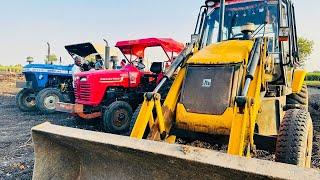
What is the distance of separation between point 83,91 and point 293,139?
5362mm

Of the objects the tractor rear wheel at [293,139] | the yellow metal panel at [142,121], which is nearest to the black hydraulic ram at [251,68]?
the tractor rear wheel at [293,139]

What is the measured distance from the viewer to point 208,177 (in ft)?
7.22

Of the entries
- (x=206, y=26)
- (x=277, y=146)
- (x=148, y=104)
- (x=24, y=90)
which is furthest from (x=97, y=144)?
(x=24, y=90)

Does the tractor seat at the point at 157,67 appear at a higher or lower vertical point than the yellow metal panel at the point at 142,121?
higher

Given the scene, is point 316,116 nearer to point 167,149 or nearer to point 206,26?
point 206,26

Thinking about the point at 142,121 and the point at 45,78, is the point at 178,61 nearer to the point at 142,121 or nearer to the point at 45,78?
the point at 142,121

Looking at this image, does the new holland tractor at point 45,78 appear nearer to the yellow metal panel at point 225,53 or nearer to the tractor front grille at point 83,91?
the tractor front grille at point 83,91

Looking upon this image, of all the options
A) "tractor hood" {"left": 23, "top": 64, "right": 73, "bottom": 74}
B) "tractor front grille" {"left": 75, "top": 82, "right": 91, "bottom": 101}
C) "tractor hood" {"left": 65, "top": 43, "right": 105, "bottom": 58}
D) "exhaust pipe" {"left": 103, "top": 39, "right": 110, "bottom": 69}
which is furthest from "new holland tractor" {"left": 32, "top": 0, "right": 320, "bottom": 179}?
"tractor hood" {"left": 23, "top": 64, "right": 73, "bottom": 74}

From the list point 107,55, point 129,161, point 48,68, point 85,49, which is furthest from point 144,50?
point 129,161

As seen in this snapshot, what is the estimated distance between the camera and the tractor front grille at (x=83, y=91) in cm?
750

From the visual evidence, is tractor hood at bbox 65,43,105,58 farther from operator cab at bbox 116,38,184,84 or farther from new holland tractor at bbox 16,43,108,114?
operator cab at bbox 116,38,184,84

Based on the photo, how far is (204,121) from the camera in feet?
11.8

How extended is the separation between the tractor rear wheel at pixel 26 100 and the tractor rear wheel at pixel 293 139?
947cm

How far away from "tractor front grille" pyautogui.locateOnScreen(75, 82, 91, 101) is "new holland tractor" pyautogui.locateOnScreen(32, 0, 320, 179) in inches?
135
